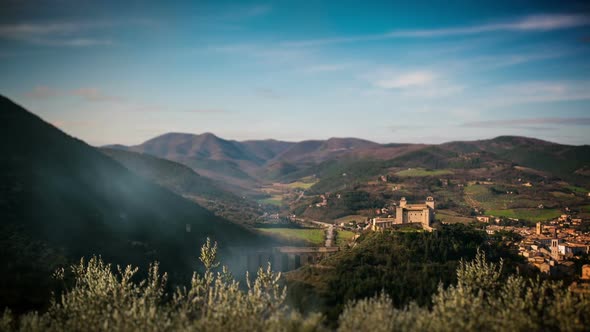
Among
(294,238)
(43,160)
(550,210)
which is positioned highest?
(43,160)

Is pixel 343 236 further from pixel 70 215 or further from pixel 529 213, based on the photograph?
pixel 70 215

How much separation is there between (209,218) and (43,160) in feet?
175

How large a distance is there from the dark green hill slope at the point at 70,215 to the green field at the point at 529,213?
3687 inches

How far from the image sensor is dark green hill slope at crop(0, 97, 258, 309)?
7650 cm

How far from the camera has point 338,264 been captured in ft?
278

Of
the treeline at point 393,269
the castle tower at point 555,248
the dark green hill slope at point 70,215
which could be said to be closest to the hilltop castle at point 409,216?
the treeline at point 393,269

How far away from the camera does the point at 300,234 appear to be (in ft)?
487

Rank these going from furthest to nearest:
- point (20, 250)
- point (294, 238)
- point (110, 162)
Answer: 1. point (110, 162)
2. point (294, 238)
3. point (20, 250)

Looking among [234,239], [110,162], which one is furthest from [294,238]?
[110,162]

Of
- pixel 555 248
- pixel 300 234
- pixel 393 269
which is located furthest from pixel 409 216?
pixel 300 234

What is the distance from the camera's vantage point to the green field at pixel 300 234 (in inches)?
5404

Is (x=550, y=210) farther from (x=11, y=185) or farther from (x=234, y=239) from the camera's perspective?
(x=11, y=185)

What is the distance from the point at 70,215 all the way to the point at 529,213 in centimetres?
14899

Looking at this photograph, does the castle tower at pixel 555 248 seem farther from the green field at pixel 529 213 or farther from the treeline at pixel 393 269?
the green field at pixel 529 213
